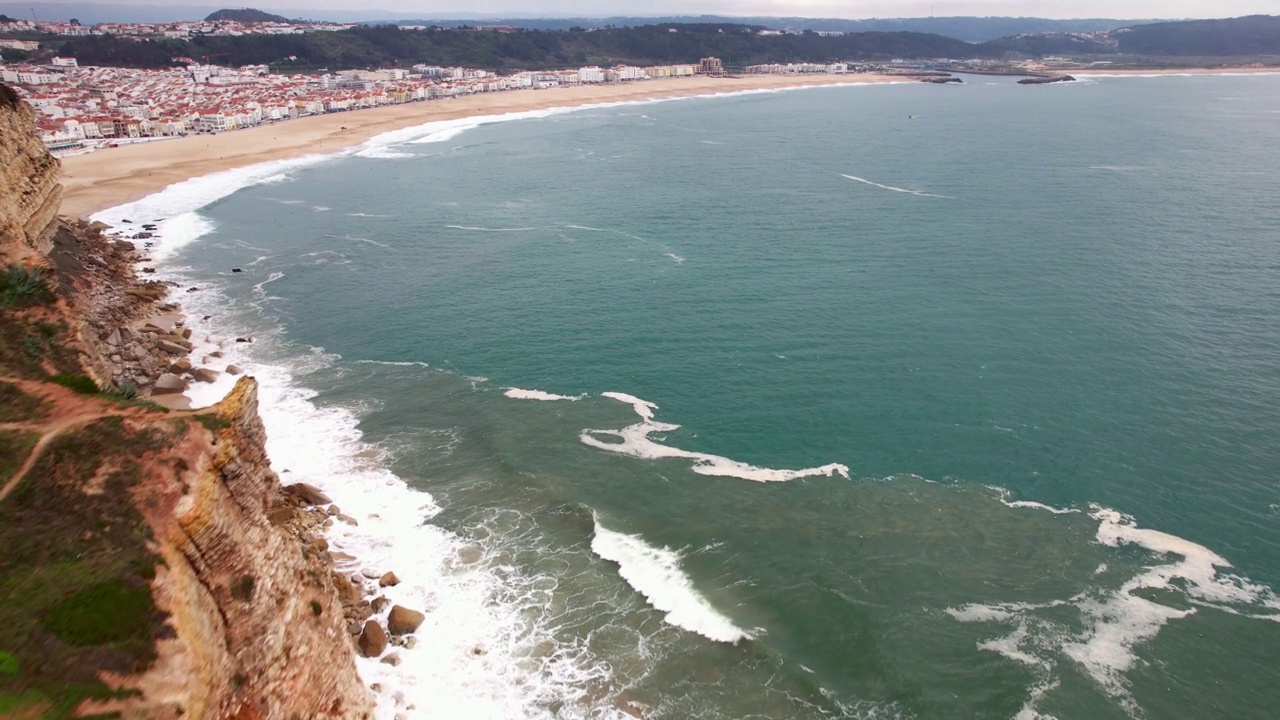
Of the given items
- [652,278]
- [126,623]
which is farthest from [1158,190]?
[126,623]

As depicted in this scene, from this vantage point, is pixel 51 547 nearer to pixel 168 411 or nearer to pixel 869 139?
pixel 168 411

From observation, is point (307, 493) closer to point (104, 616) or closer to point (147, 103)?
point (104, 616)

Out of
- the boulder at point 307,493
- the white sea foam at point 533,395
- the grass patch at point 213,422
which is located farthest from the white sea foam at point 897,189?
the grass patch at point 213,422

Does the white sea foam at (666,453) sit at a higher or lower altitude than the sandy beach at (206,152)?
lower

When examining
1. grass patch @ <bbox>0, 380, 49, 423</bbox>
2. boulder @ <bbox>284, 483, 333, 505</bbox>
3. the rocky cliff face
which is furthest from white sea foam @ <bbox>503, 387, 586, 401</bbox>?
the rocky cliff face

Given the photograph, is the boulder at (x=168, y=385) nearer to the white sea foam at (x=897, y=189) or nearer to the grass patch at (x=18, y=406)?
the grass patch at (x=18, y=406)
